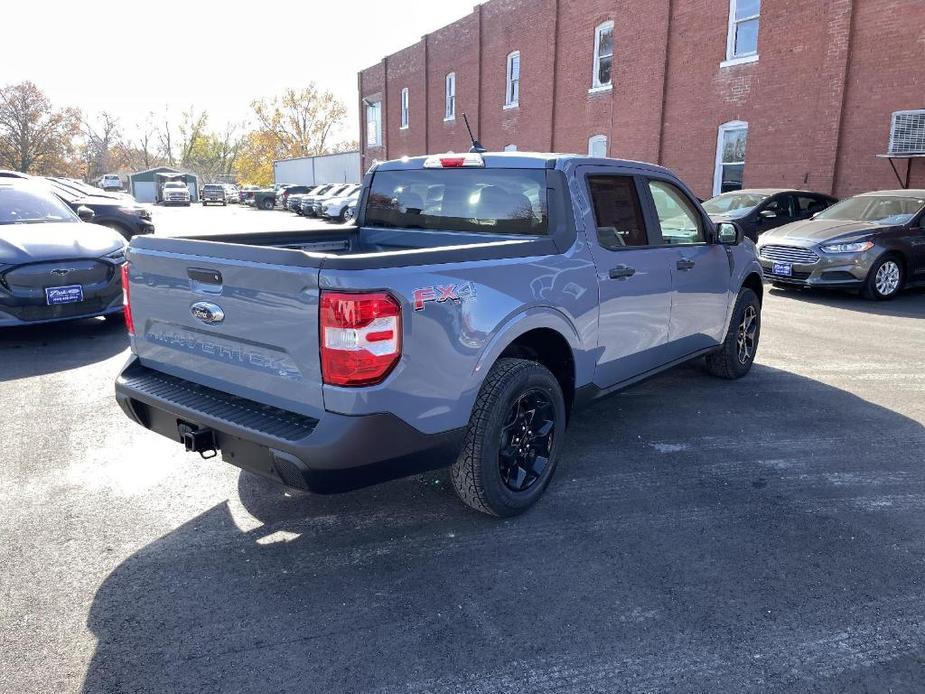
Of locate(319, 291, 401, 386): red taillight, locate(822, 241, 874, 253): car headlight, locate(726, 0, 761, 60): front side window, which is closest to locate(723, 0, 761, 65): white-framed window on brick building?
locate(726, 0, 761, 60): front side window

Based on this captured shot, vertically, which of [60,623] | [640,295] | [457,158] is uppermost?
[457,158]

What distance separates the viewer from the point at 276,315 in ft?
9.88

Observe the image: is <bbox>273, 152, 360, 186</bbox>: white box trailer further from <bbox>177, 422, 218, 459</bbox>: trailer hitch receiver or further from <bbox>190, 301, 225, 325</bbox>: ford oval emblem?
<bbox>177, 422, 218, 459</bbox>: trailer hitch receiver

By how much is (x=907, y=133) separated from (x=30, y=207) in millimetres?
14990

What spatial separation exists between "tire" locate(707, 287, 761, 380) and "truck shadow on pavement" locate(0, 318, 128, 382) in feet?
18.6

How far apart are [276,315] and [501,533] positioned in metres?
1.56

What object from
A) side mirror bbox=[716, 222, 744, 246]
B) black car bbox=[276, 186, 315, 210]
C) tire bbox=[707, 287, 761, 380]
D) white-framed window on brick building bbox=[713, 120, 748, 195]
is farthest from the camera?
black car bbox=[276, 186, 315, 210]

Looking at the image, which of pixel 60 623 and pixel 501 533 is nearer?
pixel 60 623

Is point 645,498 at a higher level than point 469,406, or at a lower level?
lower

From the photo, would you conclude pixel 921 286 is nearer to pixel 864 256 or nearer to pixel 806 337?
pixel 864 256

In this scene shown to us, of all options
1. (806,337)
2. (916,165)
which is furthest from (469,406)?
(916,165)

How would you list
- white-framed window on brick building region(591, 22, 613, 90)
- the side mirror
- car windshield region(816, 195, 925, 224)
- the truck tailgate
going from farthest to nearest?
white-framed window on brick building region(591, 22, 613, 90) < car windshield region(816, 195, 925, 224) < the side mirror < the truck tailgate

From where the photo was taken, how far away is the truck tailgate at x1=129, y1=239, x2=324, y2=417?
2943mm

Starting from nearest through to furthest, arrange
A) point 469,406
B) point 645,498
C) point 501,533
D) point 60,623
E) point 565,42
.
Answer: point 60,623
point 469,406
point 501,533
point 645,498
point 565,42
